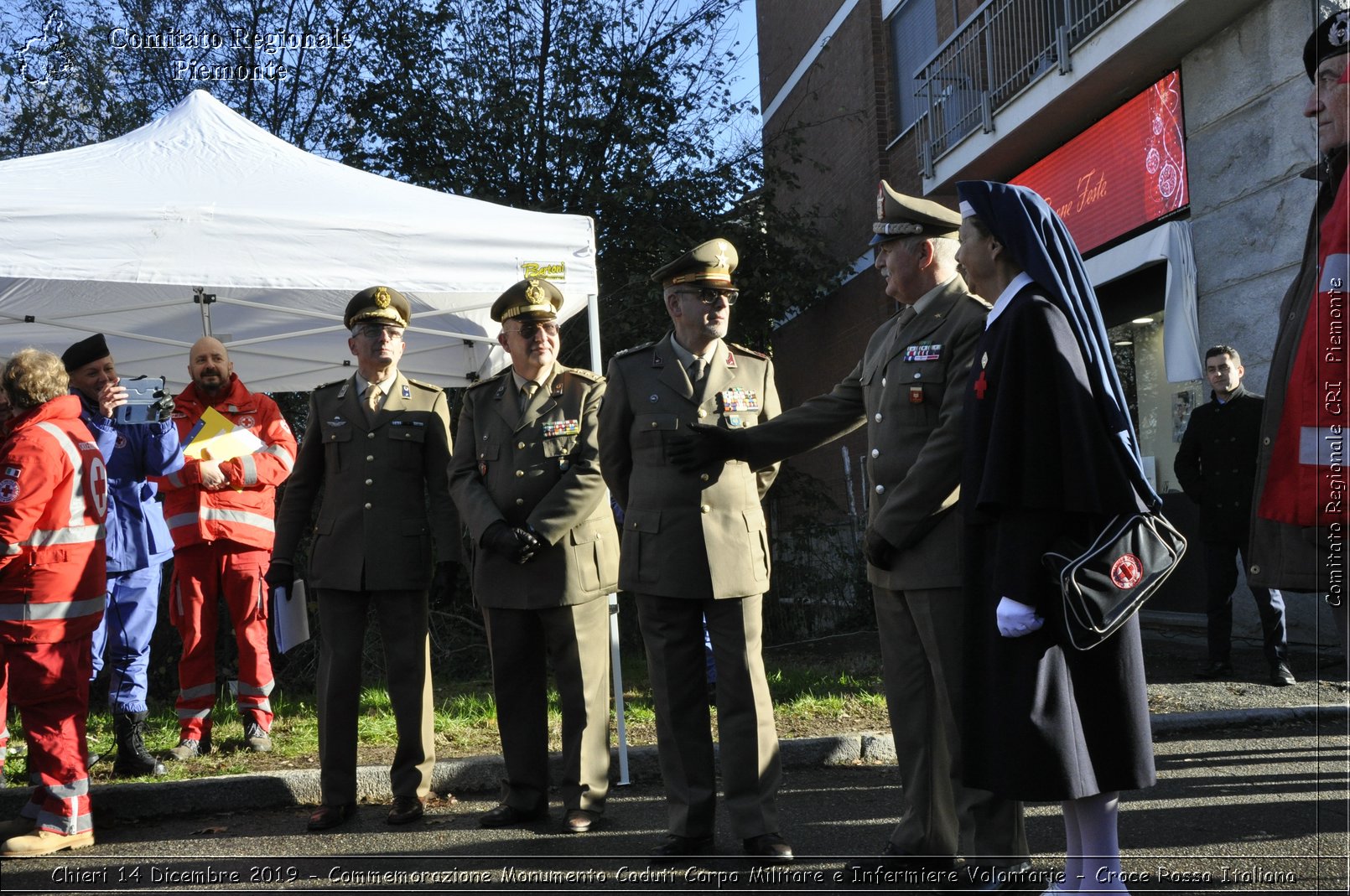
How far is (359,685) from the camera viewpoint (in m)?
5.62

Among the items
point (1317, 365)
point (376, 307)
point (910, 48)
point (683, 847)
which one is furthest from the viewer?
point (910, 48)

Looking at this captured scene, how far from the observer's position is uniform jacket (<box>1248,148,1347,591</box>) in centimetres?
348

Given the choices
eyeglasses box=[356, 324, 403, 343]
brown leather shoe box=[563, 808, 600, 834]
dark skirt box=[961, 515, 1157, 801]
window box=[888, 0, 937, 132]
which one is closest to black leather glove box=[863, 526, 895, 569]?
dark skirt box=[961, 515, 1157, 801]

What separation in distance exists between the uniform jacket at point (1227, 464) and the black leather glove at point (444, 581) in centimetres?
541

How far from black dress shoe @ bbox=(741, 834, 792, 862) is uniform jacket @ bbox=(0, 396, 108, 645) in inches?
116

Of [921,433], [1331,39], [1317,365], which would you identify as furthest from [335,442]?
[1331,39]

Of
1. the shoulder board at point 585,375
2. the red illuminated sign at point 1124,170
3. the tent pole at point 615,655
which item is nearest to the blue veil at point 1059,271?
the shoulder board at point 585,375

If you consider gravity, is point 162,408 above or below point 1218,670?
above

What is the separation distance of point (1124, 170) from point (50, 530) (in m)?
10.9

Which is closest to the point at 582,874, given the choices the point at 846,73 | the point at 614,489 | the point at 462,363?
the point at 614,489

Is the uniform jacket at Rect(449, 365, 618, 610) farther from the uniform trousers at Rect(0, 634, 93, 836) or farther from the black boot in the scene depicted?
the black boot

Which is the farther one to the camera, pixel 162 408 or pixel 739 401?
pixel 162 408

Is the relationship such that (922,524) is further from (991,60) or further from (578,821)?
(991,60)

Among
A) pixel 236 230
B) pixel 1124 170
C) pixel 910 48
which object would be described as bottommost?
pixel 236 230
